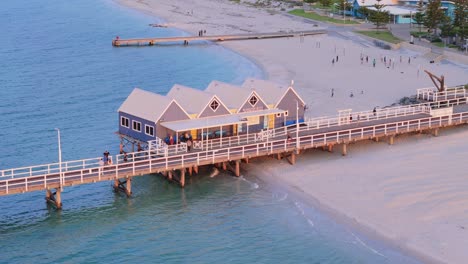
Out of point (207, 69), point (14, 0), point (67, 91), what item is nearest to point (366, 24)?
point (207, 69)

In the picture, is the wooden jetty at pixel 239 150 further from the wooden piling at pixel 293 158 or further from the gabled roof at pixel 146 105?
the gabled roof at pixel 146 105

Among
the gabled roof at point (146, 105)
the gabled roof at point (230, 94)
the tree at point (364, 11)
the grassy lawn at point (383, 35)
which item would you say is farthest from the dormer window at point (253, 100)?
the tree at point (364, 11)

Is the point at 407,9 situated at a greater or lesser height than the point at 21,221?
greater

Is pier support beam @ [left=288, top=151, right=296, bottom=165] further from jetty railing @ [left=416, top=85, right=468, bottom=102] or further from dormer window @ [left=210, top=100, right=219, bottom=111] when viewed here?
jetty railing @ [left=416, top=85, right=468, bottom=102]

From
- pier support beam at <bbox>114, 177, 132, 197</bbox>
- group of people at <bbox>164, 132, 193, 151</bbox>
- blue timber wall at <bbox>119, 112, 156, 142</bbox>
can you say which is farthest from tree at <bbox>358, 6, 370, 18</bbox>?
pier support beam at <bbox>114, 177, 132, 197</bbox>

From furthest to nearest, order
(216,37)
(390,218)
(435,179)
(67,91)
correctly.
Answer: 1. (216,37)
2. (67,91)
3. (435,179)
4. (390,218)

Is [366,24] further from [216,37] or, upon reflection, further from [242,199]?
[242,199]
